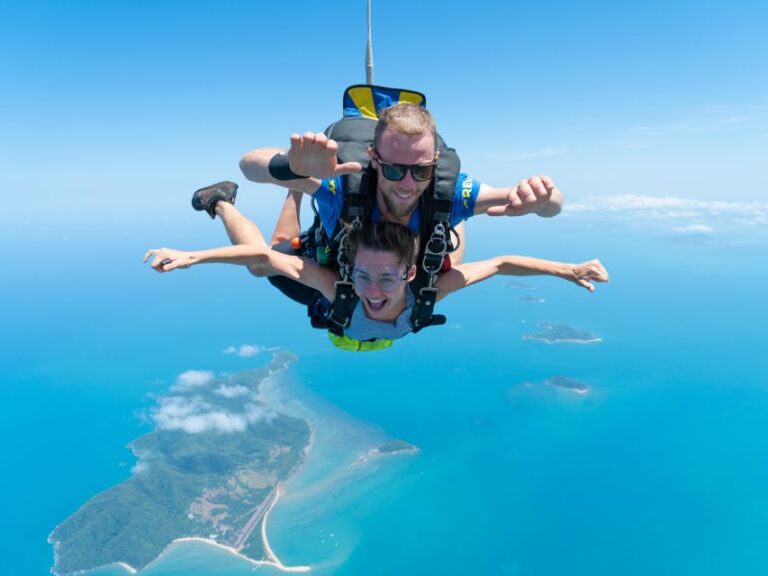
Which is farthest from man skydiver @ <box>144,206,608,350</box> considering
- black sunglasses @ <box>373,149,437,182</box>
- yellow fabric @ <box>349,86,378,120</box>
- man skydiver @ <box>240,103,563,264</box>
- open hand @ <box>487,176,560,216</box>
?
yellow fabric @ <box>349,86,378,120</box>

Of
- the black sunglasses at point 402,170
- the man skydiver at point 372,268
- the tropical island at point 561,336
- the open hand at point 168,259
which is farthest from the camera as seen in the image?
the tropical island at point 561,336

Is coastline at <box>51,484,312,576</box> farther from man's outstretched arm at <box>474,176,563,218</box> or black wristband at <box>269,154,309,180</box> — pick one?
man's outstretched arm at <box>474,176,563,218</box>

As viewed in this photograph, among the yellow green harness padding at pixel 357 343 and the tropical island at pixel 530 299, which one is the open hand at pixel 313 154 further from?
the tropical island at pixel 530 299

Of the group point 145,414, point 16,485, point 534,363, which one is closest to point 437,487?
point 534,363

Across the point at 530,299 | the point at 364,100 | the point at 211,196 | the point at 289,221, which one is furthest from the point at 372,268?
the point at 530,299

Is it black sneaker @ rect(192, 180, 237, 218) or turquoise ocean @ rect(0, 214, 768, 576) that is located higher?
black sneaker @ rect(192, 180, 237, 218)

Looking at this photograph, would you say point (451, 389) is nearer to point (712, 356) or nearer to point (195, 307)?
point (712, 356)

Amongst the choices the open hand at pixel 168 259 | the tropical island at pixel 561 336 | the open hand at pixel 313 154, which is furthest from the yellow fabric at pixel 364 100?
the tropical island at pixel 561 336
